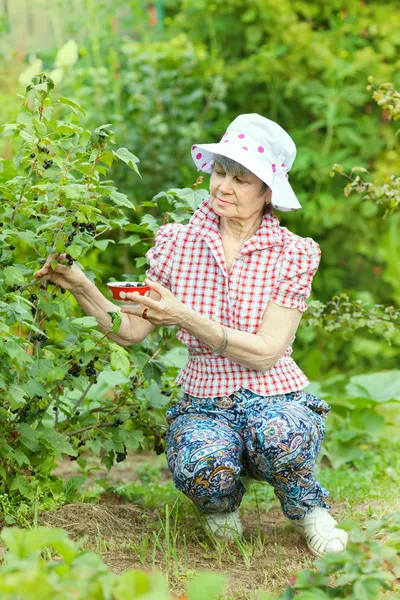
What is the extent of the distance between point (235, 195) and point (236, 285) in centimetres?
28

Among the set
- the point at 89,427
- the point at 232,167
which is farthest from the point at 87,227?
the point at 89,427

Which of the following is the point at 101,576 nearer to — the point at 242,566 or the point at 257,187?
the point at 242,566

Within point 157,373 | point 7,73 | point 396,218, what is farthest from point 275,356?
point 7,73

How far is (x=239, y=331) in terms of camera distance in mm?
2719

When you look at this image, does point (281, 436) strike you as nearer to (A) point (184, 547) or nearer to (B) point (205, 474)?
(B) point (205, 474)

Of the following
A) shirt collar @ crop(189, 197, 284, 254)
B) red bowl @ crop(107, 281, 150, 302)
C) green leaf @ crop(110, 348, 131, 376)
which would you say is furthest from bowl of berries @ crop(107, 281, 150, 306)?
shirt collar @ crop(189, 197, 284, 254)

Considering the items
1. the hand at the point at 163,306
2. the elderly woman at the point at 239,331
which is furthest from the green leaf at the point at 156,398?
the hand at the point at 163,306

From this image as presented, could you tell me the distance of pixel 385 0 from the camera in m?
5.81

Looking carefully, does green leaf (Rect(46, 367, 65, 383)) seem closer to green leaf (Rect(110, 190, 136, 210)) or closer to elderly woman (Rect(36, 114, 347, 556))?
elderly woman (Rect(36, 114, 347, 556))

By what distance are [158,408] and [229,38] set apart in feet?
12.2

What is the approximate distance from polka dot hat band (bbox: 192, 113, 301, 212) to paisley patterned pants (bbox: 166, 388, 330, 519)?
25.2 inches

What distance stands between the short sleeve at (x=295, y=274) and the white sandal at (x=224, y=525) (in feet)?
2.30

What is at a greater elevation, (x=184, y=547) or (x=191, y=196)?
(x=191, y=196)

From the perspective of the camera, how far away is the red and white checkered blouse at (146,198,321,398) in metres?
2.82
